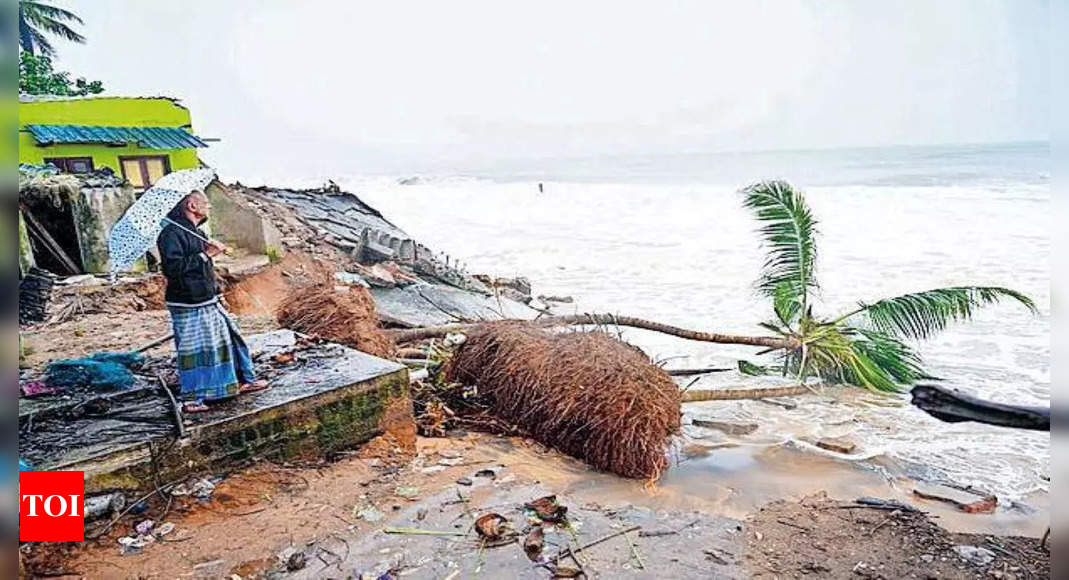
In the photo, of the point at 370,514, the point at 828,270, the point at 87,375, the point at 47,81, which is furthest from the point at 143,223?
the point at 47,81

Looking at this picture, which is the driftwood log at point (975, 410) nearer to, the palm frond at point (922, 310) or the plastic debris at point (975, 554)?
the plastic debris at point (975, 554)

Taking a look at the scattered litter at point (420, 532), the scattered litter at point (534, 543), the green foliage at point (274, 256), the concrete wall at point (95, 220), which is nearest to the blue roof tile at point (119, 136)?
the green foliage at point (274, 256)

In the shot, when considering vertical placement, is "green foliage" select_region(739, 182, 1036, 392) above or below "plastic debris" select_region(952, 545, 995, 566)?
above

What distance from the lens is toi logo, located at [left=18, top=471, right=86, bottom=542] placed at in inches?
113

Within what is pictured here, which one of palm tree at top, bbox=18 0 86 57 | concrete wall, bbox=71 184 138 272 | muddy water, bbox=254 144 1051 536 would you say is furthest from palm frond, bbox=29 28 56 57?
concrete wall, bbox=71 184 138 272

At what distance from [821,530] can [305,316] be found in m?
5.54

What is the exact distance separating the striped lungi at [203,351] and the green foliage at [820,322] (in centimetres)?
691

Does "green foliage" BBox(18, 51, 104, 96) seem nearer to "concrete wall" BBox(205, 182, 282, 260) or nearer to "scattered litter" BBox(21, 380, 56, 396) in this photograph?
"concrete wall" BBox(205, 182, 282, 260)

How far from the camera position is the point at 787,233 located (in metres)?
8.50

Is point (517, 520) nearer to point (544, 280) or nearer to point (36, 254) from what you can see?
point (36, 254)

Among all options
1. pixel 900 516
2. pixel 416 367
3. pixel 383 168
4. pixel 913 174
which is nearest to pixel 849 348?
pixel 900 516

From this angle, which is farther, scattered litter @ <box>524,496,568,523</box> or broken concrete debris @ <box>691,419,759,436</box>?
broken concrete debris @ <box>691,419,759,436</box>

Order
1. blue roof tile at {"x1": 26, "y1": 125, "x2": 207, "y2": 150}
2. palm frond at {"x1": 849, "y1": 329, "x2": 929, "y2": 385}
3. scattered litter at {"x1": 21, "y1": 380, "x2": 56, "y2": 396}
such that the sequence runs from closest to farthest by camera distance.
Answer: scattered litter at {"x1": 21, "y1": 380, "x2": 56, "y2": 396} < palm frond at {"x1": 849, "y1": 329, "x2": 929, "y2": 385} < blue roof tile at {"x1": 26, "y1": 125, "x2": 207, "y2": 150}

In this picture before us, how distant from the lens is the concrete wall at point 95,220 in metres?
8.97
